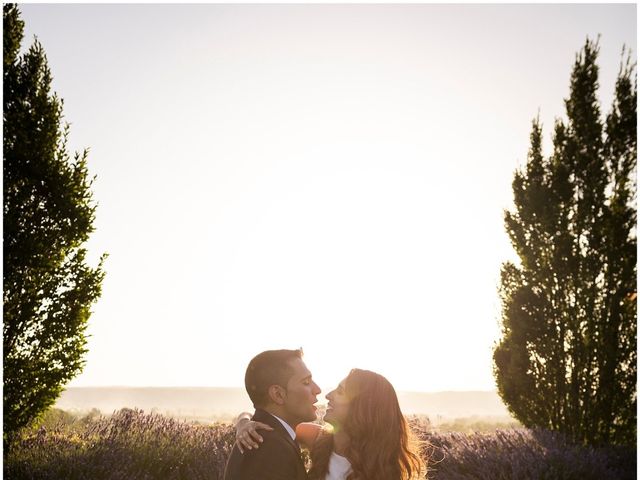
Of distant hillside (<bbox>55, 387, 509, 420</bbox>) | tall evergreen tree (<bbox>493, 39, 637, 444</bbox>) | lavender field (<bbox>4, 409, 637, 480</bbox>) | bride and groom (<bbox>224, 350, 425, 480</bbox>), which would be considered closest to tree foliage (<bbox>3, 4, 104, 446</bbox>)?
lavender field (<bbox>4, 409, 637, 480</bbox>)

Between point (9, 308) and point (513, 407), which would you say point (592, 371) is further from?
point (9, 308)

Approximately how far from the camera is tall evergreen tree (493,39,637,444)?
37.5ft

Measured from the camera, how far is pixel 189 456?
8773mm

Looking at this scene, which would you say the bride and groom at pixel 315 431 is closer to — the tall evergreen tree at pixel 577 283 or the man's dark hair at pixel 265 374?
the man's dark hair at pixel 265 374

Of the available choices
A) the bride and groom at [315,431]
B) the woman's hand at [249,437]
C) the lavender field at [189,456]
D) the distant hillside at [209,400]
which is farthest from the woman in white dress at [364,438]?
the distant hillside at [209,400]

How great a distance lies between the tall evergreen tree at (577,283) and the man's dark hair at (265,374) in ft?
30.2

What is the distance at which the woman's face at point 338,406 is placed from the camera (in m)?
4.65

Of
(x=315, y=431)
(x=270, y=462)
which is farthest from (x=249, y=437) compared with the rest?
(x=315, y=431)

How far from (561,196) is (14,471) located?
37.3ft

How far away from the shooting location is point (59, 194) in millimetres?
9898

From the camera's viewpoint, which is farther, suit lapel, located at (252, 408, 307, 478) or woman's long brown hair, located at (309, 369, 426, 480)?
woman's long brown hair, located at (309, 369, 426, 480)

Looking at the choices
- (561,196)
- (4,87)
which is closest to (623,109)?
(561,196)

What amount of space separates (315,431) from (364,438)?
63 cm

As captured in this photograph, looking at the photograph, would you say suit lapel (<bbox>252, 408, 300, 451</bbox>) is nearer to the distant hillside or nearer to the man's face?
the man's face
